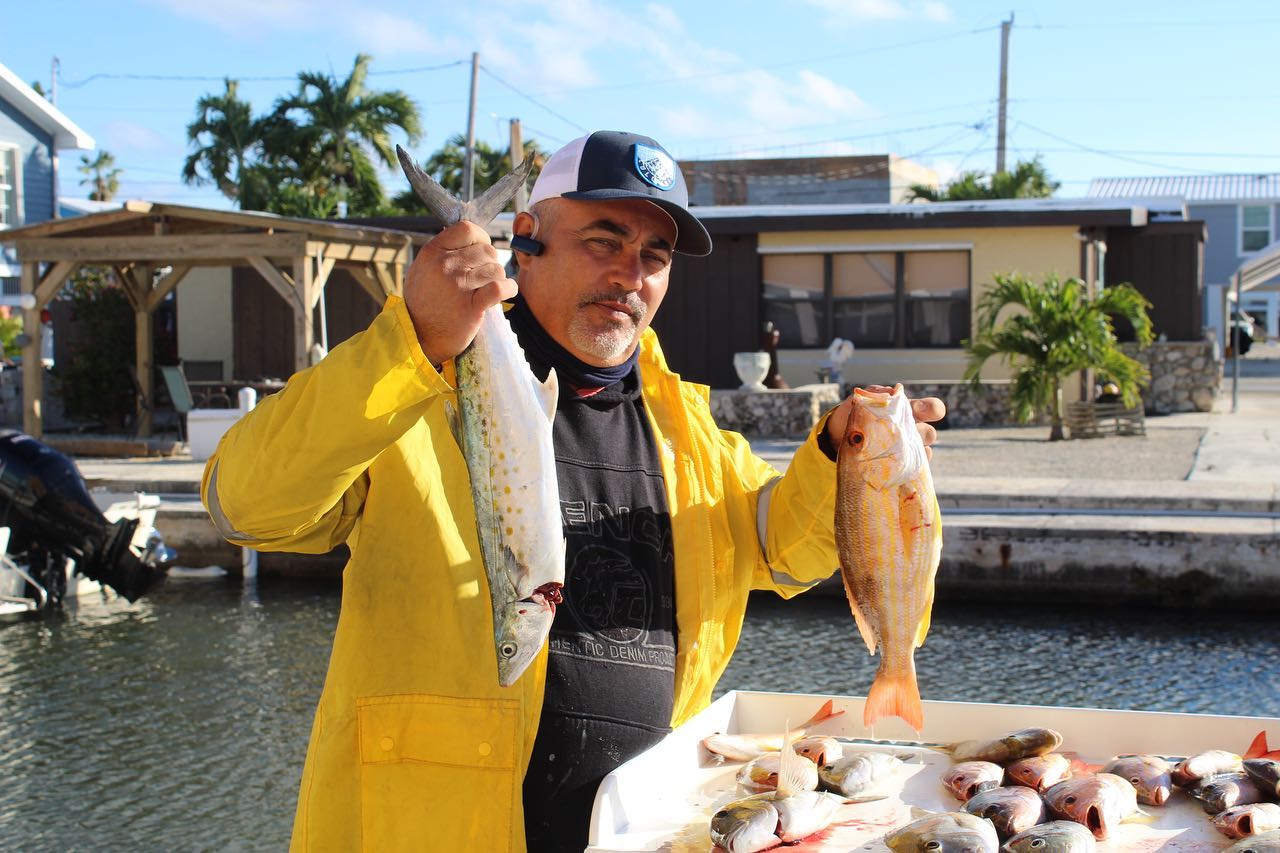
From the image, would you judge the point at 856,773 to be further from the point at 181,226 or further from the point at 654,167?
the point at 181,226

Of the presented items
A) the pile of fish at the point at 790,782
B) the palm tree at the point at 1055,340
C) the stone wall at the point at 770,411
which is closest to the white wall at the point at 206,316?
the stone wall at the point at 770,411

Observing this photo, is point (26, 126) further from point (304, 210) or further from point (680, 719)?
point (680, 719)

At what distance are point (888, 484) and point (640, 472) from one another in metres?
0.54

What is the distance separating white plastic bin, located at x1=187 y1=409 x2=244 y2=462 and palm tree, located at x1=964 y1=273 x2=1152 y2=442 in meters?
10.3

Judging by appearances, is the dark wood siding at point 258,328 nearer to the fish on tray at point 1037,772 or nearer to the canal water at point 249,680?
the canal water at point 249,680

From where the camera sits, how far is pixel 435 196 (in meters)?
2.09

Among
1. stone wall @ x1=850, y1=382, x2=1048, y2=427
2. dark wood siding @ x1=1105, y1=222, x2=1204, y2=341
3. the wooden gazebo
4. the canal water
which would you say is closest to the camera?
the canal water

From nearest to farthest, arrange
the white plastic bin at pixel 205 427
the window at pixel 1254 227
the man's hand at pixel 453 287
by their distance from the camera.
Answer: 1. the man's hand at pixel 453 287
2. the white plastic bin at pixel 205 427
3. the window at pixel 1254 227

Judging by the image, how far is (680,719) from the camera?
2791 millimetres

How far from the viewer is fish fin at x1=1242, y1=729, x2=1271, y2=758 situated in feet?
8.99

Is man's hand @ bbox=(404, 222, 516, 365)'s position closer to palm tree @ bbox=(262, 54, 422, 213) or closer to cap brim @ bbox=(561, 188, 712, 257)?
cap brim @ bbox=(561, 188, 712, 257)

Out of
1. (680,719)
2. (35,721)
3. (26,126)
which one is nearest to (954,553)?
(35,721)

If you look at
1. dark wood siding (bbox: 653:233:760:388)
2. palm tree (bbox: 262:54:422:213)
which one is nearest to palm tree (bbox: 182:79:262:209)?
palm tree (bbox: 262:54:422:213)

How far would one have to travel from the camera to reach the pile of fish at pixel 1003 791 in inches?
88.7
